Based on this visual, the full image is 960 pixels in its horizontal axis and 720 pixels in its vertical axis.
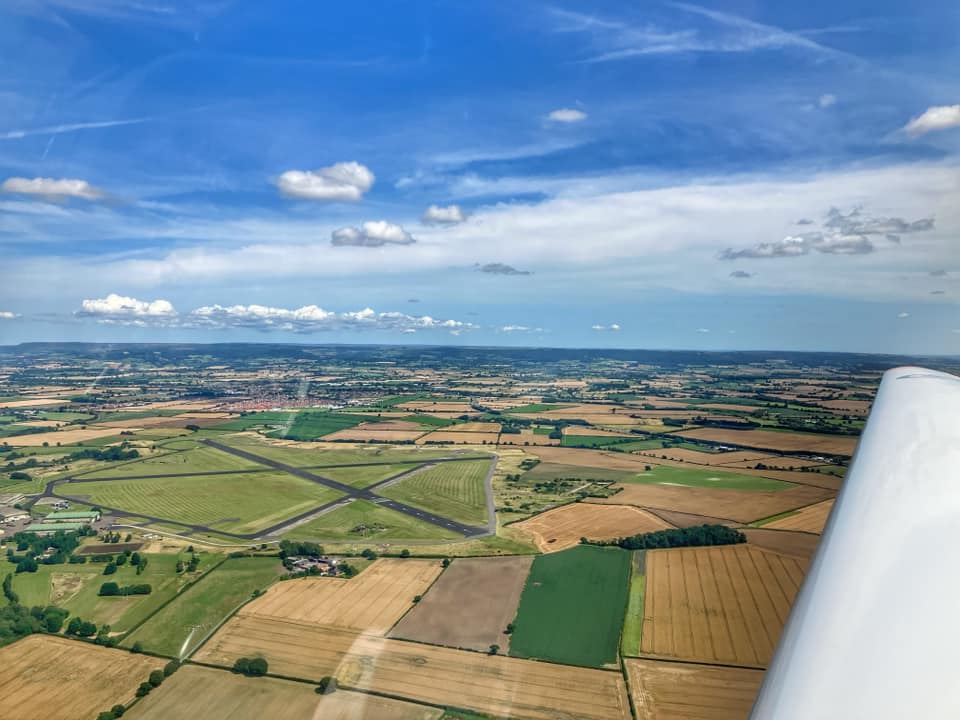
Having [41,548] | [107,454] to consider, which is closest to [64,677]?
[41,548]

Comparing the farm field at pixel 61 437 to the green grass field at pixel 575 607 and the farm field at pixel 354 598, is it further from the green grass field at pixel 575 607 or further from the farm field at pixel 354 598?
the green grass field at pixel 575 607

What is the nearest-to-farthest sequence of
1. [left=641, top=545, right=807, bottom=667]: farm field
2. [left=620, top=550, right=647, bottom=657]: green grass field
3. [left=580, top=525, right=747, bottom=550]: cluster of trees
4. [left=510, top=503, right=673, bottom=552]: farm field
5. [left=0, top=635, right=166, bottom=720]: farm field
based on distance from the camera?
[left=0, top=635, right=166, bottom=720]: farm field
[left=641, top=545, right=807, bottom=667]: farm field
[left=620, top=550, right=647, bottom=657]: green grass field
[left=580, top=525, right=747, bottom=550]: cluster of trees
[left=510, top=503, right=673, bottom=552]: farm field

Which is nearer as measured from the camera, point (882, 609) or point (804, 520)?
point (882, 609)

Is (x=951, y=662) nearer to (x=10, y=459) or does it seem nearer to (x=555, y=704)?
(x=555, y=704)

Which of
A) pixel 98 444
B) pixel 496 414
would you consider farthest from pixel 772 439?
pixel 98 444

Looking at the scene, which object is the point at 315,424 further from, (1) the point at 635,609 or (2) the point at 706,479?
(1) the point at 635,609

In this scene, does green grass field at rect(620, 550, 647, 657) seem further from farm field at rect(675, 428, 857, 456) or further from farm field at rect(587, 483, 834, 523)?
farm field at rect(675, 428, 857, 456)

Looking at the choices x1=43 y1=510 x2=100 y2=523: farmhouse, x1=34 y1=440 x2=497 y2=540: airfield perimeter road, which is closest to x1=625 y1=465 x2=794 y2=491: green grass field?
x1=34 y1=440 x2=497 y2=540: airfield perimeter road

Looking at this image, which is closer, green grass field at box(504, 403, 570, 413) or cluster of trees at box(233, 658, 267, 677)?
cluster of trees at box(233, 658, 267, 677)
